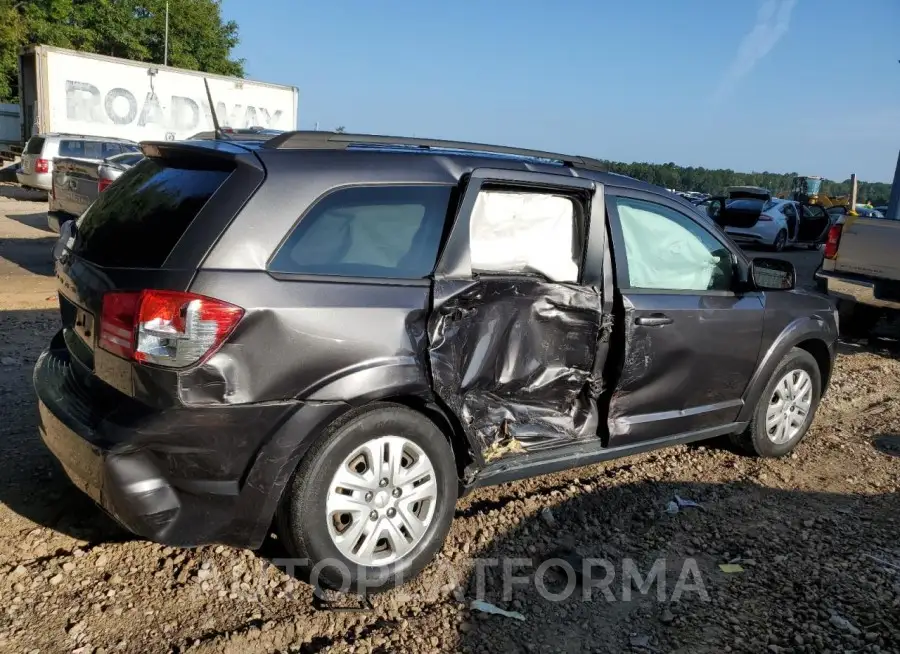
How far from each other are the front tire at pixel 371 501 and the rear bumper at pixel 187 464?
0.12 m

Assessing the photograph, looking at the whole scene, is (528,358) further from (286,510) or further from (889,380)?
(889,380)

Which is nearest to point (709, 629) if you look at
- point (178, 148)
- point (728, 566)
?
point (728, 566)

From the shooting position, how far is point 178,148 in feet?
10.2

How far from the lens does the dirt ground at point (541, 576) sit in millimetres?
2811

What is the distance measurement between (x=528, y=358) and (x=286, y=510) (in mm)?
1333

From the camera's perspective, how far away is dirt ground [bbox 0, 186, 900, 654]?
9.22 ft

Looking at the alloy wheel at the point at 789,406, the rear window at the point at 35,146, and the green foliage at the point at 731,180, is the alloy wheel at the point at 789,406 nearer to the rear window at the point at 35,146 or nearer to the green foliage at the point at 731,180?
the rear window at the point at 35,146

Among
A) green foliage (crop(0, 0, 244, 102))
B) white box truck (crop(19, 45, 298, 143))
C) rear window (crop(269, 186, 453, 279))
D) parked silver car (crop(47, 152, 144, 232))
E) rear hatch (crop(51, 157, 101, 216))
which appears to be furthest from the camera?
green foliage (crop(0, 0, 244, 102))

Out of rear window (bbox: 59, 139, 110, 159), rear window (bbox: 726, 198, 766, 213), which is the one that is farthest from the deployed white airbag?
rear window (bbox: 726, 198, 766, 213)

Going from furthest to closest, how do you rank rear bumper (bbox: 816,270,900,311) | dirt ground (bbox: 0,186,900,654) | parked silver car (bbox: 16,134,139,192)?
parked silver car (bbox: 16,134,139,192) → rear bumper (bbox: 816,270,900,311) → dirt ground (bbox: 0,186,900,654)

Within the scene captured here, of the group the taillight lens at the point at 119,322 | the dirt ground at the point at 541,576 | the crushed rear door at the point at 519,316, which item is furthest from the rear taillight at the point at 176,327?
the dirt ground at the point at 541,576

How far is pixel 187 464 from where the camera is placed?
8.84 ft

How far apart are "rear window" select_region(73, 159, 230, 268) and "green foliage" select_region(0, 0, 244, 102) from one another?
3685 centimetres

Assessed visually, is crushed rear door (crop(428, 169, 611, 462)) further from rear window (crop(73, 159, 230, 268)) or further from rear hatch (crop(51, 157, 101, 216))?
rear hatch (crop(51, 157, 101, 216))
